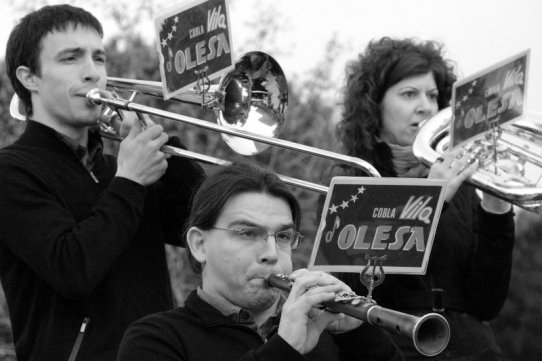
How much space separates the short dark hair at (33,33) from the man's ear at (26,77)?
0.05 ft

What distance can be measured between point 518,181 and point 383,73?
66cm

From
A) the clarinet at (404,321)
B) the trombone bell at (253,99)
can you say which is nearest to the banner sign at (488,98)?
the trombone bell at (253,99)

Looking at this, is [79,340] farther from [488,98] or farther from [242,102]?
[488,98]

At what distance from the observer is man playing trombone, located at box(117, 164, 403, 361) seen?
10.0ft

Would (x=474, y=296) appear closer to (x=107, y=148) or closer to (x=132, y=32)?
(x=107, y=148)

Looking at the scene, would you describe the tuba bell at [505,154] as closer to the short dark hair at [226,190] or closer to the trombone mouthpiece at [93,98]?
the short dark hair at [226,190]

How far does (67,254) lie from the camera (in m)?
3.64

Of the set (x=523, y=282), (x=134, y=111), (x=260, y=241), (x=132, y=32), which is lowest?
(x=523, y=282)

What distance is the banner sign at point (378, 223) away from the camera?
125 inches

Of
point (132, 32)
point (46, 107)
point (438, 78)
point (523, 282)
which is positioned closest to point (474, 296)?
point (438, 78)

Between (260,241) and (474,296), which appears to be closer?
(260,241)

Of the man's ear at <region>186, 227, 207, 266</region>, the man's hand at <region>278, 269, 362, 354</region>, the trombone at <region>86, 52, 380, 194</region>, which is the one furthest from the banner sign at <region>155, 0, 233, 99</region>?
the man's hand at <region>278, 269, 362, 354</region>

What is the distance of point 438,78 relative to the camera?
452 centimetres

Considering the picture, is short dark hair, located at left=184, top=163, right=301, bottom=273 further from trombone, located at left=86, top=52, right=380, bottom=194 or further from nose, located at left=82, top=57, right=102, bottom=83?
nose, located at left=82, top=57, right=102, bottom=83
